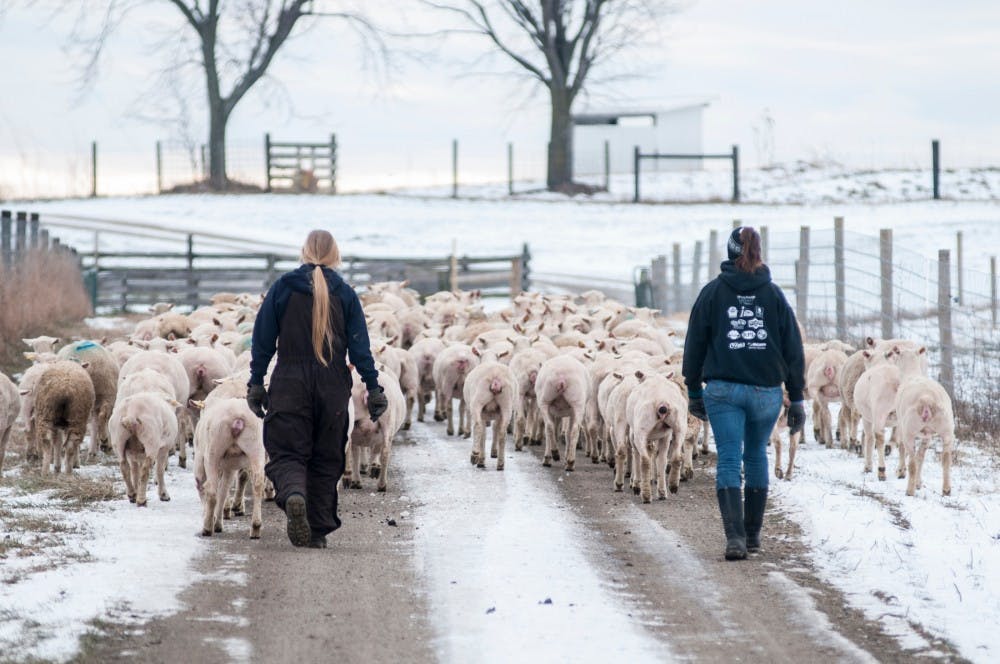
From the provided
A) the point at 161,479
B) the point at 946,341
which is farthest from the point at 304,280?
the point at 946,341

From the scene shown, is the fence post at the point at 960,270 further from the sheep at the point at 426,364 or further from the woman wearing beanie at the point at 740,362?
the woman wearing beanie at the point at 740,362

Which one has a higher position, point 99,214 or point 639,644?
point 99,214

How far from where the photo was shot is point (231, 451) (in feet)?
30.4

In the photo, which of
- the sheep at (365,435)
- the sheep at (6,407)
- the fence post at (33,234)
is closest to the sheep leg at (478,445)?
the sheep at (365,435)

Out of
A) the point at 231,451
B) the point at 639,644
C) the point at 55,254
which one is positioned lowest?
the point at 639,644

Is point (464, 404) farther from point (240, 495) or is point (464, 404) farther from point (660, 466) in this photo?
point (240, 495)

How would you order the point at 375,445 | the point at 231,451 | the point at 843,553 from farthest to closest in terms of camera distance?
the point at 375,445 → the point at 231,451 → the point at 843,553

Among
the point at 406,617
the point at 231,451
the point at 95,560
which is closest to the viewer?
the point at 406,617

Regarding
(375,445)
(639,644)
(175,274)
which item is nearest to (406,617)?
(639,644)

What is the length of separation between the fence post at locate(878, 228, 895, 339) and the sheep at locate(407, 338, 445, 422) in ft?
16.5

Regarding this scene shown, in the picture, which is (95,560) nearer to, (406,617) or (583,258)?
(406,617)

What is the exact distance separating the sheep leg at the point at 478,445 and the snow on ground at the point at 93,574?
2.91m

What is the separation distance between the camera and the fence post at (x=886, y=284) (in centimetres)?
1647

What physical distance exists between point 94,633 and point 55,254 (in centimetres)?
2206
